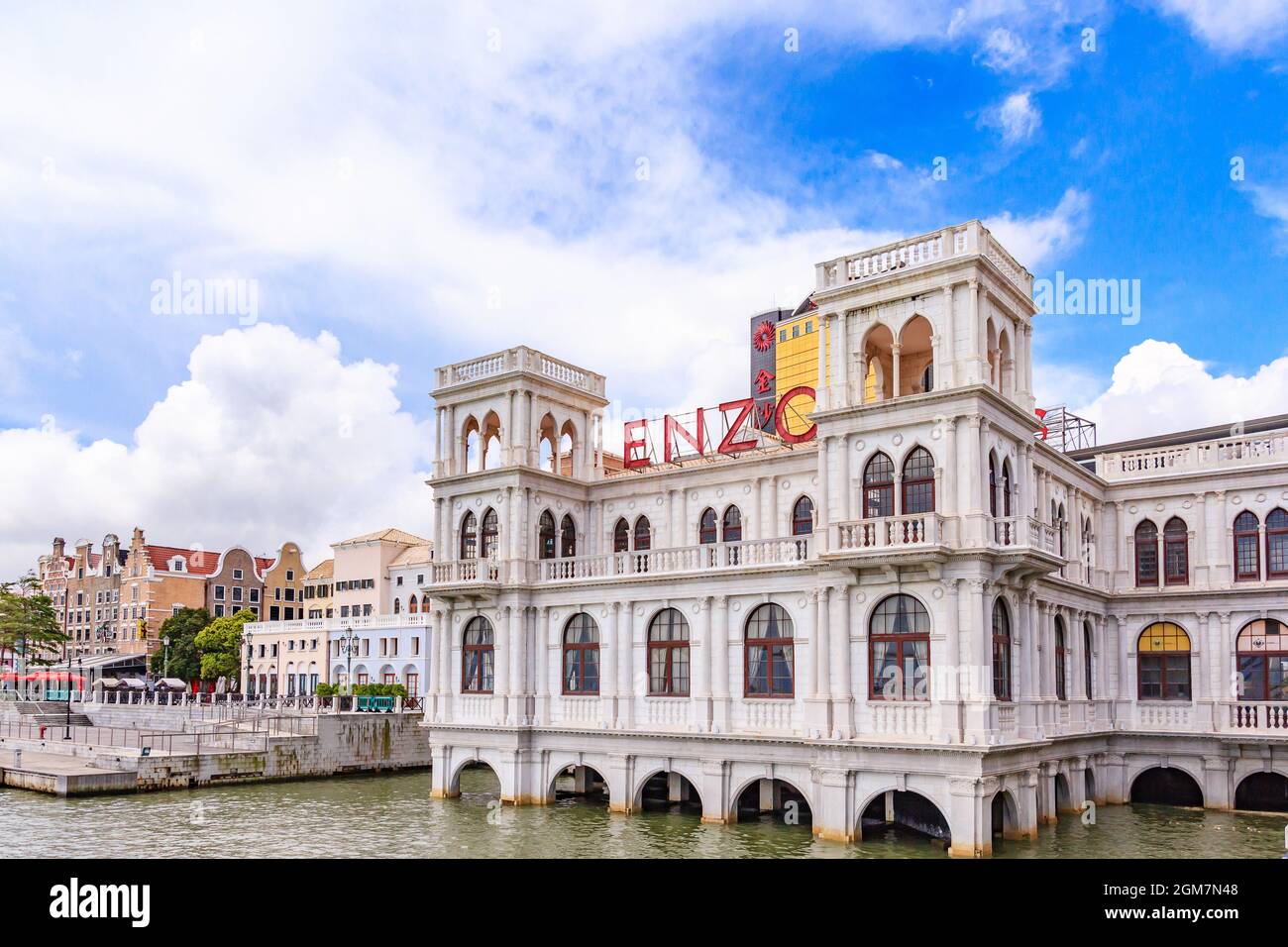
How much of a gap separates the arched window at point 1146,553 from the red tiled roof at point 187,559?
9814 cm

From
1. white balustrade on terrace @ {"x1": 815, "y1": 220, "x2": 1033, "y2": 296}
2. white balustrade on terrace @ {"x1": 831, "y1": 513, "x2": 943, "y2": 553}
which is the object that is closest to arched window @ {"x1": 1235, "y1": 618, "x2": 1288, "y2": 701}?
white balustrade on terrace @ {"x1": 815, "y1": 220, "x2": 1033, "y2": 296}

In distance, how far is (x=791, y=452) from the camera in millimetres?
37594

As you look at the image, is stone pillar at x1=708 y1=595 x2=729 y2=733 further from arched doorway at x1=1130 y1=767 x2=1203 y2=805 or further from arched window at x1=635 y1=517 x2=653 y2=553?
arched doorway at x1=1130 y1=767 x2=1203 y2=805

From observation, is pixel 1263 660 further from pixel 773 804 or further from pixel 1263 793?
pixel 773 804

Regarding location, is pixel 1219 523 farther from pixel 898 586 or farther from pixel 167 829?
pixel 167 829

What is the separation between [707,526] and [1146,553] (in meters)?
15.2

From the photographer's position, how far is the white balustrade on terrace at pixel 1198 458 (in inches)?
1468

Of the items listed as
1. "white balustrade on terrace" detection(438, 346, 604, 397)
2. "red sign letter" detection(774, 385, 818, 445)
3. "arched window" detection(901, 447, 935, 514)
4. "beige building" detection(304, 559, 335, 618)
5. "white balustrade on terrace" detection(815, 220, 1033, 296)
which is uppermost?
"white balustrade on terrace" detection(815, 220, 1033, 296)

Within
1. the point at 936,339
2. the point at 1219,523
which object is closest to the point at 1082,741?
the point at 1219,523

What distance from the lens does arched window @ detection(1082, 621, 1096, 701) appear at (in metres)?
38.0

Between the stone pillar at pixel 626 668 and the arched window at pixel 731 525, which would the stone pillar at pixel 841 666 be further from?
the arched window at pixel 731 525

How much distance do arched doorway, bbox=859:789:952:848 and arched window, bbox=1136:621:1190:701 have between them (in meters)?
10.7
